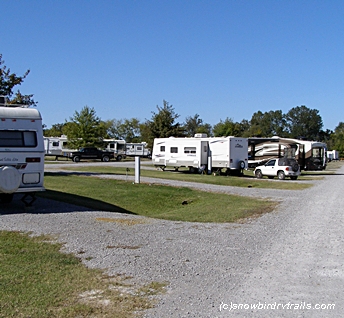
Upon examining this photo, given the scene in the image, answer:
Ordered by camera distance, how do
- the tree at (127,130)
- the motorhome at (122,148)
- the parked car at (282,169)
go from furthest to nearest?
the tree at (127,130)
the motorhome at (122,148)
the parked car at (282,169)

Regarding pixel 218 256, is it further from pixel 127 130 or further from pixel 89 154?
pixel 127 130

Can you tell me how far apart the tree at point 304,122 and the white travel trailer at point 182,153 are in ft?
373

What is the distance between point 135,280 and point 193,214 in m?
8.03

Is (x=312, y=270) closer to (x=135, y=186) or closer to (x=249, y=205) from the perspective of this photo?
(x=249, y=205)

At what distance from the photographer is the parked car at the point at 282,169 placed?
107 ft

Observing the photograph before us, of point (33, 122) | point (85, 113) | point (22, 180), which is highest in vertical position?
point (85, 113)

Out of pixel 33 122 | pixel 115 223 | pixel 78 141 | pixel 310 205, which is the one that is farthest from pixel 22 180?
pixel 78 141

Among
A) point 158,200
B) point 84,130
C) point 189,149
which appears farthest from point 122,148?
point 158,200

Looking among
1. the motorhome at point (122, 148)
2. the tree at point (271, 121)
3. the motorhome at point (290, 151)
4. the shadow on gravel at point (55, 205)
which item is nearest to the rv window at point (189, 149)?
the motorhome at point (290, 151)

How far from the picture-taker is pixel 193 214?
47.2 feet

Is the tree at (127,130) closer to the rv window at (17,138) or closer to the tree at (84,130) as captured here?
the tree at (84,130)

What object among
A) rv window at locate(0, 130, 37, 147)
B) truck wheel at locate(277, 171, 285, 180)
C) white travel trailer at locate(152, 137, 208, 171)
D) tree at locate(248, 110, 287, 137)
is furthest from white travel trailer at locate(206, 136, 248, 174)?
tree at locate(248, 110, 287, 137)

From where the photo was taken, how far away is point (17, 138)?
1261 cm

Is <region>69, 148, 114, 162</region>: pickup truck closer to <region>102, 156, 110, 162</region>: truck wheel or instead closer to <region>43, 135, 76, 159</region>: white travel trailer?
<region>102, 156, 110, 162</region>: truck wheel
